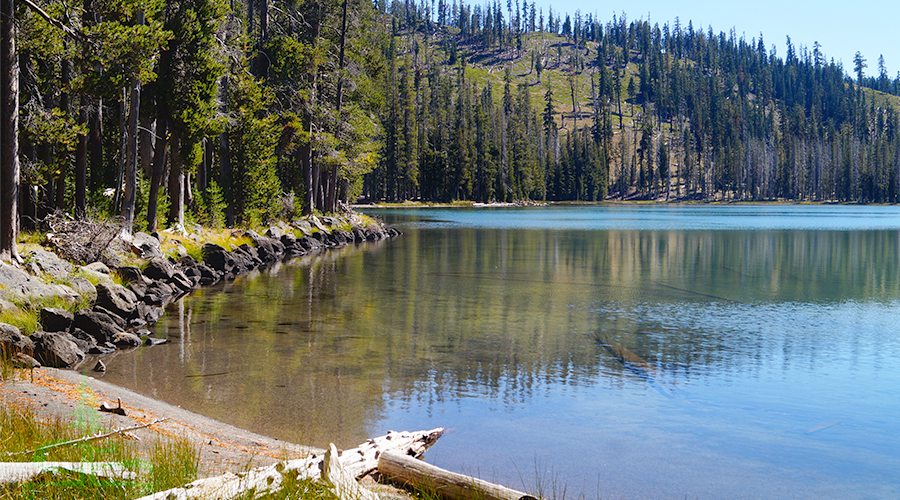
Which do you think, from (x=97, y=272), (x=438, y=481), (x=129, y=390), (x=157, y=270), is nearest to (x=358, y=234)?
(x=157, y=270)

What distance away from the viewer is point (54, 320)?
1334cm

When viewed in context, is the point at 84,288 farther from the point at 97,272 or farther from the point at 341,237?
the point at 341,237

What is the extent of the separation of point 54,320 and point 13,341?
2.02 m

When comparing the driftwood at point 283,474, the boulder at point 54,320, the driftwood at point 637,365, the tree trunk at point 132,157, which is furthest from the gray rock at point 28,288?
the driftwood at point 637,365

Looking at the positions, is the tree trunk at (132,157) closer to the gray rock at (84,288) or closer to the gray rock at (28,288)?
the gray rock at (84,288)

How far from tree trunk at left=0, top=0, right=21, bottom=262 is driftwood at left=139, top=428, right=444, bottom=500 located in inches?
506

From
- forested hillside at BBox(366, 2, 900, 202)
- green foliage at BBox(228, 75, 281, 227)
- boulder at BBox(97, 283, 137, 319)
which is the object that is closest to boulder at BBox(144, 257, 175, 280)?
boulder at BBox(97, 283, 137, 319)

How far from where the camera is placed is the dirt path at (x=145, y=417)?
299 inches

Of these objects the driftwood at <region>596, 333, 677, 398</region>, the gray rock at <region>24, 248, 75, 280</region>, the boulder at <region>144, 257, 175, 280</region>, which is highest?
the gray rock at <region>24, 248, 75, 280</region>

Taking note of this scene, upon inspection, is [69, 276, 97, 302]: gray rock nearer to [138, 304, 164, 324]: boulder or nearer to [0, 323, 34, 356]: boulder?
[138, 304, 164, 324]: boulder

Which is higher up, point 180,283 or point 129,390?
point 180,283

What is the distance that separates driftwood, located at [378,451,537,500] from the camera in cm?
620

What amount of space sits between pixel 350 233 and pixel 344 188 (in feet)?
57.6

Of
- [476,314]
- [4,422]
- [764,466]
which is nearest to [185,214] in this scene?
[476,314]
